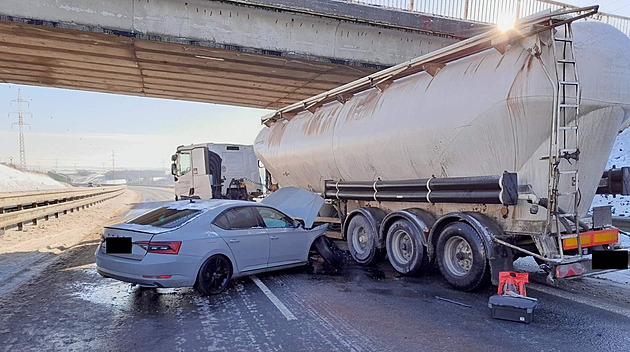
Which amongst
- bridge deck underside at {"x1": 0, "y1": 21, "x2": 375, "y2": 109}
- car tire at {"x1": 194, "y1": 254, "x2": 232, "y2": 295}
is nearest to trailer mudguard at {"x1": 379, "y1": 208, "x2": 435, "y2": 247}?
car tire at {"x1": 194, "y1": 254, "x2": 232, "y2": 295}

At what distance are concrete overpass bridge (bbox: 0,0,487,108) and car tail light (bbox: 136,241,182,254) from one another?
25.5ft

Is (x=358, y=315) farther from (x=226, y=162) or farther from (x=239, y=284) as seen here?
(x=226, y=162)

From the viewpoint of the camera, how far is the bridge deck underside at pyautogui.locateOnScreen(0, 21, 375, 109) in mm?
12633

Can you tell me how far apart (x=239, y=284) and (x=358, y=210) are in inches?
123

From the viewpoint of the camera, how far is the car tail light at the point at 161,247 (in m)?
5.76

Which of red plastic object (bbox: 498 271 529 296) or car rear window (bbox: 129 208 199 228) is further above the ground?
car rear window (bbox: 129 208 199 228)

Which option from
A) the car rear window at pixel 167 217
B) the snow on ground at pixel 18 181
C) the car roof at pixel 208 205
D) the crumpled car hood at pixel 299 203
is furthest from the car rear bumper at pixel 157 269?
the snow on ground at pixel 18 181

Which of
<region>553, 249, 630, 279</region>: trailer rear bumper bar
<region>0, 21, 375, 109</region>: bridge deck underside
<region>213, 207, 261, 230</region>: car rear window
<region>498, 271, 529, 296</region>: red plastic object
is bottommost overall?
<region>498, 271, 529, 296</region>: red plastic object

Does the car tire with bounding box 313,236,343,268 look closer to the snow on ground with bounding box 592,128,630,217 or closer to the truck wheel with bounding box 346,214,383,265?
the truck wheel with bounding box 346,214,383,265

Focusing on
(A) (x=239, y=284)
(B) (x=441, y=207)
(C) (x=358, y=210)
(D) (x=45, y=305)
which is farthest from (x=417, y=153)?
(D) (x=45, y=305)

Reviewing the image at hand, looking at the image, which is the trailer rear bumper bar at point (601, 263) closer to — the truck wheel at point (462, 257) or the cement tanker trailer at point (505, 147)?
the cement tanker trailer at point (505, 147)

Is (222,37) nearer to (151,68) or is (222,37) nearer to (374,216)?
(151,68)

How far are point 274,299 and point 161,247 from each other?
1.67m

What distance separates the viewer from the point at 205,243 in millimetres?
6172
